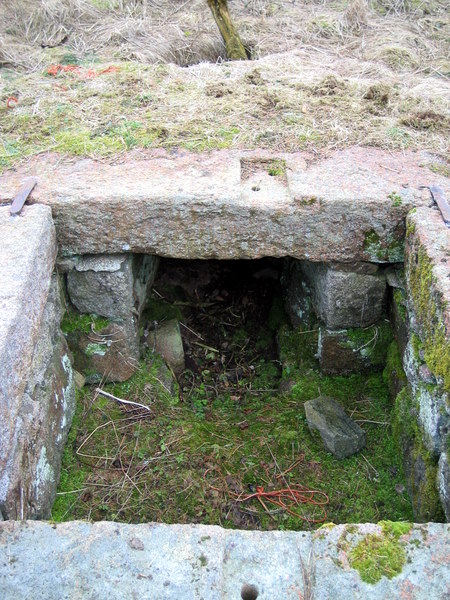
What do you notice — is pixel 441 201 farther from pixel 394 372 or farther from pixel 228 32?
pixel 228 32

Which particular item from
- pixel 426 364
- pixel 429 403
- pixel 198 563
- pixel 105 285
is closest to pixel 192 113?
pixel 105 285

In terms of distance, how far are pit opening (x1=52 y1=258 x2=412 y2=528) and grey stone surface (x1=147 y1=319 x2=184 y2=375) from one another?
25 millimetres

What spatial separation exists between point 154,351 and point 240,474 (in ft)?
3.37

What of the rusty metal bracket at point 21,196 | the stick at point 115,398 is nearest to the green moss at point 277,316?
the stick at point 115,398

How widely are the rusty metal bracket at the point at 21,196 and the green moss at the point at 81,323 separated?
694mm

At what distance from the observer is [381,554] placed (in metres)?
1.70

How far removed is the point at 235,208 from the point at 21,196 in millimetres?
1039

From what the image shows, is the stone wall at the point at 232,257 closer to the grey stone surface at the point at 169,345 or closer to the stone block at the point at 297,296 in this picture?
the stone block at the point at 297,296

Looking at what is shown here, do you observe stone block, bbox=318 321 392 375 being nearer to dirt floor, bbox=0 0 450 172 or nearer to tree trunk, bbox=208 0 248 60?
dirt floor, bbox=0 0 450 172

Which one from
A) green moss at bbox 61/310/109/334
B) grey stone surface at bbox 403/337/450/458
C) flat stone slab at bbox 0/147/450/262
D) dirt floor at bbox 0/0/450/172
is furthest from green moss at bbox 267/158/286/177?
green moss at bbox 61/310/109/334

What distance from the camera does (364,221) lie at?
280 centimetres

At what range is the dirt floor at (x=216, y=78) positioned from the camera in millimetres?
3395

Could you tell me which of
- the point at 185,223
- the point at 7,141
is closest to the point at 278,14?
the point at 7,141

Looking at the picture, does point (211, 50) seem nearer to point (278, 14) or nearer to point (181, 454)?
point (278, 14)
